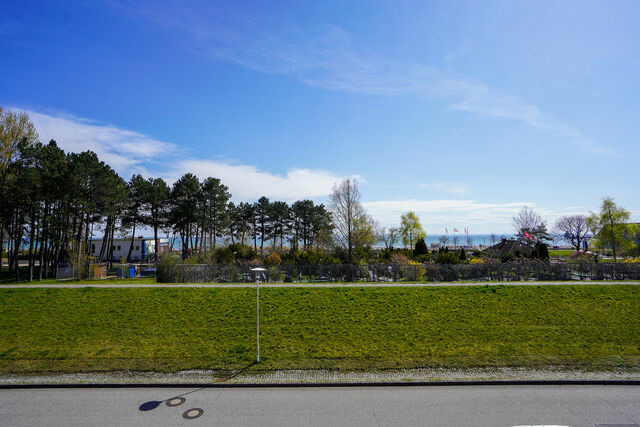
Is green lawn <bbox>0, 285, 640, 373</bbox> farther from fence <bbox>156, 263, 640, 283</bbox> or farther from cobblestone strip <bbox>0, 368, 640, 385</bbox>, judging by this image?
fence <bbox>156, 263, 640, 283</bbox>

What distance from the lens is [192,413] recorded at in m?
8.02

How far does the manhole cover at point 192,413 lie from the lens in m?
7.85

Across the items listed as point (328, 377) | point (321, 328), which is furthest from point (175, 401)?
point (321, 328)

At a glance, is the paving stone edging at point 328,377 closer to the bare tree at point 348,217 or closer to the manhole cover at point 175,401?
the manhole cover at point 175,401

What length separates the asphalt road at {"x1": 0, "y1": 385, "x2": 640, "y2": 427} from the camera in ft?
25.0

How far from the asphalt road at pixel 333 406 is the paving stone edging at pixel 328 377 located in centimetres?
34

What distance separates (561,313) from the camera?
1606cm

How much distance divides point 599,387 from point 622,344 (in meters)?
5.11

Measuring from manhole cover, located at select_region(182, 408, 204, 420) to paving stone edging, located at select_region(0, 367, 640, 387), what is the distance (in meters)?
1.49

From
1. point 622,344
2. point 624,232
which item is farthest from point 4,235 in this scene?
point 624,232

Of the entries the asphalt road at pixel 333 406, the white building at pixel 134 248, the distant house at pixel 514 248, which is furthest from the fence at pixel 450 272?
the white building at pixel 134 248

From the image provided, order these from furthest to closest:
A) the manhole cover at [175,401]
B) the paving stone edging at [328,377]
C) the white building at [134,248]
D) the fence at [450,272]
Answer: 1. the white building at [134,248]
2. the fence at [450,272]
3. the paving stone edging at [328,377]
4. the manhole cover at [175,401]

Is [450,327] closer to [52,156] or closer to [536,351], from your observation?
[536,351]

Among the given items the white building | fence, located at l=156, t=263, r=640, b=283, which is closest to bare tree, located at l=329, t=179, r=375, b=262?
fence, located at l=156, t=263, r=640, b=283
